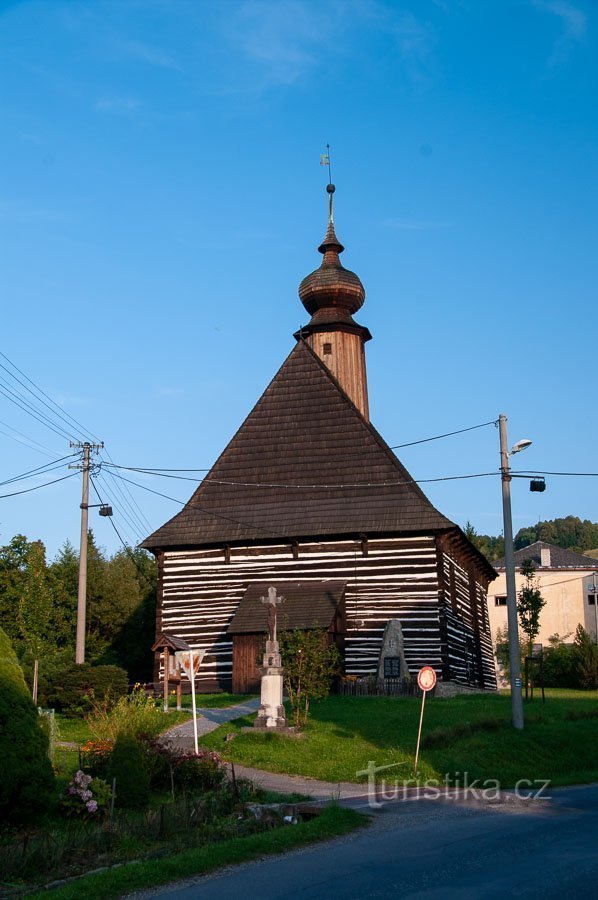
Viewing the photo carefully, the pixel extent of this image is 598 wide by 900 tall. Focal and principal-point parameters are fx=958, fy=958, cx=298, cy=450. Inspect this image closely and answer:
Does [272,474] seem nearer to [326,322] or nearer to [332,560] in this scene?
[332,560]

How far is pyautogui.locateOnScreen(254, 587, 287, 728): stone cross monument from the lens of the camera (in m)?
19.5

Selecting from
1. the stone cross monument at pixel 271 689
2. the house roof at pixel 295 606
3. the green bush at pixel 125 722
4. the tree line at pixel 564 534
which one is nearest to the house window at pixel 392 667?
the house roof at pixel 295 606

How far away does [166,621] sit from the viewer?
3145 cm

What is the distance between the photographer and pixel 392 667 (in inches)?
1109

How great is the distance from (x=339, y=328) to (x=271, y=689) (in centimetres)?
2190

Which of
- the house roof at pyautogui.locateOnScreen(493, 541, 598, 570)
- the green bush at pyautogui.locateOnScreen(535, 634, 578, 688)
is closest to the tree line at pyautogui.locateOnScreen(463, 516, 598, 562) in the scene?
the house roof at pyautogui.locateOnScreen(493, 541, 598, 570)

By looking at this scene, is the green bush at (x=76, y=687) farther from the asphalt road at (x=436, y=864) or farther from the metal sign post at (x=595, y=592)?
the metal sign post at (x=595, y=592)

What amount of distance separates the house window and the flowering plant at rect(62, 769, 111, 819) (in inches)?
657

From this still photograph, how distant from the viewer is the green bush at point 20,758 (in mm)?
10539

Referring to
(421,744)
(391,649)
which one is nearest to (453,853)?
(421,744)

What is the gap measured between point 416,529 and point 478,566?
11812 mm

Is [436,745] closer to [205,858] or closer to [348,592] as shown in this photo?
[205,858]

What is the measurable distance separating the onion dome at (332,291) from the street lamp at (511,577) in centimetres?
1924

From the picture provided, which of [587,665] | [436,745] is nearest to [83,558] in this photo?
[436,745]
